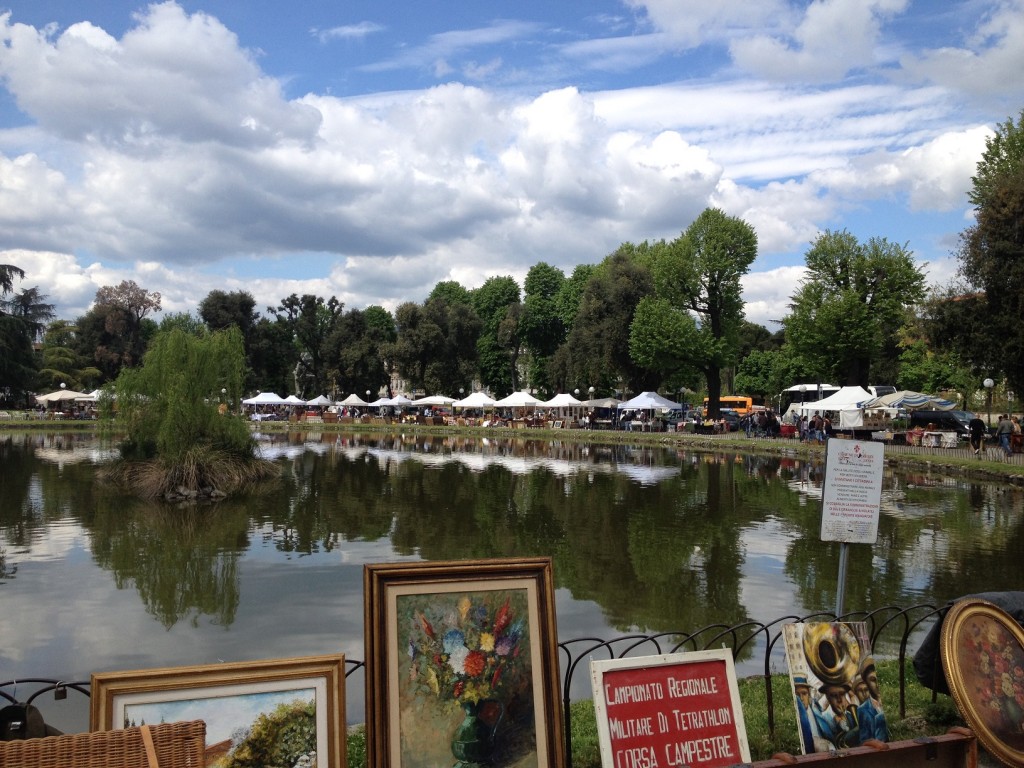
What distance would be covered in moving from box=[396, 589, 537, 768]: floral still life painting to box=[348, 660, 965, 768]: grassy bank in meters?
1.18

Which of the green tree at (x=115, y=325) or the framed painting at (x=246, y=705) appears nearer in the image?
the framed painting at (x=246, y=705)

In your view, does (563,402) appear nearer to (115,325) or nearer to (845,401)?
(845,401)

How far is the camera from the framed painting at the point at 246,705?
119 inches

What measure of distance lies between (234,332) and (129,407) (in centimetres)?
342

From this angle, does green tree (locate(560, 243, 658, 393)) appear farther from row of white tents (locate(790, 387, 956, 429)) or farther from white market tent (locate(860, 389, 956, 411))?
white market tent (locate(860, 389, 956, 411))

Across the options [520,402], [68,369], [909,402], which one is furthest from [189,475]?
[68,369]

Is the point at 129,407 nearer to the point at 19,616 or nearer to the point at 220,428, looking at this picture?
the point at 220,428

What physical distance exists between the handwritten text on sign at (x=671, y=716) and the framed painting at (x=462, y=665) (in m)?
0.28

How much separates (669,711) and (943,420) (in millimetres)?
36973

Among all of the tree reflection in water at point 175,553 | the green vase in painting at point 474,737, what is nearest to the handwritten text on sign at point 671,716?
the green vase in painting at point 474,737

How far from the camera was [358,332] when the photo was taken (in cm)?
6756

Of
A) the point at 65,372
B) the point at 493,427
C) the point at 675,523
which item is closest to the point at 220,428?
the point at 675,523

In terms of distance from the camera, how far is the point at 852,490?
5352mm

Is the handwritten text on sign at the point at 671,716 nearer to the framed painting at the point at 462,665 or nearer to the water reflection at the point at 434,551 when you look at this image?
the framed painting at the point at 462,665
